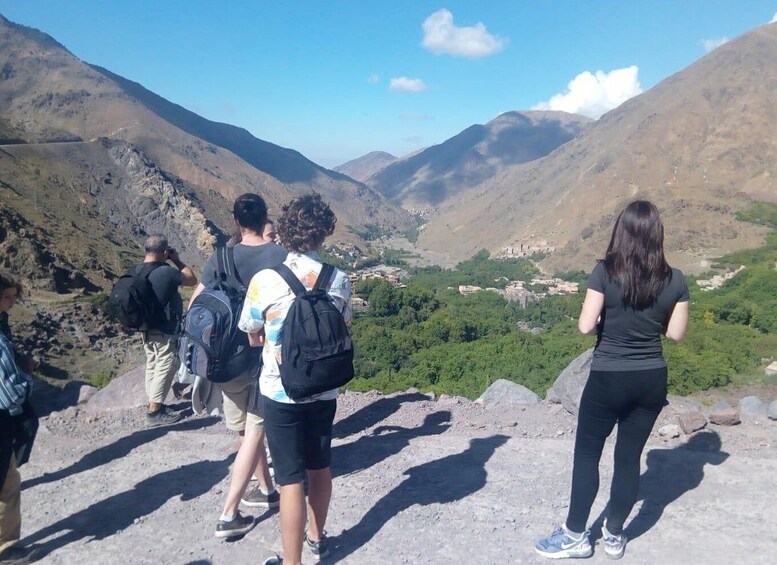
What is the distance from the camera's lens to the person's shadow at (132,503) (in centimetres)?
360

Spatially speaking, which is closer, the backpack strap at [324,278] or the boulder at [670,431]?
the backpack strap at [324,278]

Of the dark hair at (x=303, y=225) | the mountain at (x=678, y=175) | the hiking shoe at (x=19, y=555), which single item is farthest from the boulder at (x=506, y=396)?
the mountain at (x=678, y=175)

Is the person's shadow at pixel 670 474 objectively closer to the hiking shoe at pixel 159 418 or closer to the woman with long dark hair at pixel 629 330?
the woman with long dark hair at pixel 629 330

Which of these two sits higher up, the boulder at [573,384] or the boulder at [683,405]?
the boulder at [573,384]

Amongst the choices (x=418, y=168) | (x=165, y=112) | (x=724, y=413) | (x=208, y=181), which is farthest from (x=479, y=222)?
(x=418, y=168)

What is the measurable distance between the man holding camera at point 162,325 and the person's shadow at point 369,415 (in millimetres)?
1495

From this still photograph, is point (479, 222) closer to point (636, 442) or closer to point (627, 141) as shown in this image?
point (627, 141)

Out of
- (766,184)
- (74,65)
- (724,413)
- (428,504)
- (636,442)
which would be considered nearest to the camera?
(636,442)

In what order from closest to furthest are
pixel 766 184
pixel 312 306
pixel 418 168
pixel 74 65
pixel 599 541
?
pixel 312 306, pixel 599 541, pixel 766 184, pixel 74 65, pixel 418 168

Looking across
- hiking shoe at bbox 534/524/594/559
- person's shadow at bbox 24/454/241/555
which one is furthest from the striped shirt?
hiking shoe at bbox 534/524/594/559

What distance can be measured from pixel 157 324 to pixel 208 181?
6995 cm

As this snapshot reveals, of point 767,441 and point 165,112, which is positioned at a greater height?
point 165,112

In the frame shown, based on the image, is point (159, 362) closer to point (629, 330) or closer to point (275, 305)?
point (275, 305)

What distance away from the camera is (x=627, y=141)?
72.6 meters
